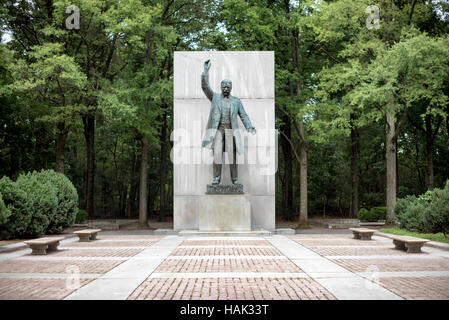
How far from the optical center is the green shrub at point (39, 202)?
13961mm

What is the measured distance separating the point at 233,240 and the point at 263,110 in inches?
256

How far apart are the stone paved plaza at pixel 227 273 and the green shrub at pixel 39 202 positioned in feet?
9.70

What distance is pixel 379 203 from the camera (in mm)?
35094

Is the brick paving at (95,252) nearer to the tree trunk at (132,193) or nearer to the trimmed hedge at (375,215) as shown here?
the trimmed hedge at (375,215)

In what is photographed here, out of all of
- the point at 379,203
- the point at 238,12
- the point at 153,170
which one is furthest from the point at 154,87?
the point at 379,203

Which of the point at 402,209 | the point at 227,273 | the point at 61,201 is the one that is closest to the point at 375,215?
the point at 402,209

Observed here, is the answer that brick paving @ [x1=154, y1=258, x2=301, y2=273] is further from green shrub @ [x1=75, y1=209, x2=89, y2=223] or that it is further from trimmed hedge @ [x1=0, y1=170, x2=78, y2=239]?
green shrub @ [x1=75, y1=209, x2=89, y2=223]

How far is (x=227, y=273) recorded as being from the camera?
296 inches

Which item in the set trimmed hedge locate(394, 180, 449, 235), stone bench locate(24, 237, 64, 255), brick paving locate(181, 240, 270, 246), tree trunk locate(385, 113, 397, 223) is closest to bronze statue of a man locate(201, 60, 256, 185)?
brick paving locate(181, 240, 270, 246)

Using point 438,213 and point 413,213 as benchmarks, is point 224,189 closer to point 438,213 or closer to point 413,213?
point 413,213

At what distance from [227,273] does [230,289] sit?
1310 millimetres

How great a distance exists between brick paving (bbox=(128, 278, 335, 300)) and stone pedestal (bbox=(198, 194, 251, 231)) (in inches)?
325

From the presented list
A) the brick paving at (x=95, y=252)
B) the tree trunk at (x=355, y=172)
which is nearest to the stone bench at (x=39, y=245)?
the brick paving at (x=95, y=252)

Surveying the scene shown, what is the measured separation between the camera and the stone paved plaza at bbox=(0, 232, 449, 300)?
5.96 meters
